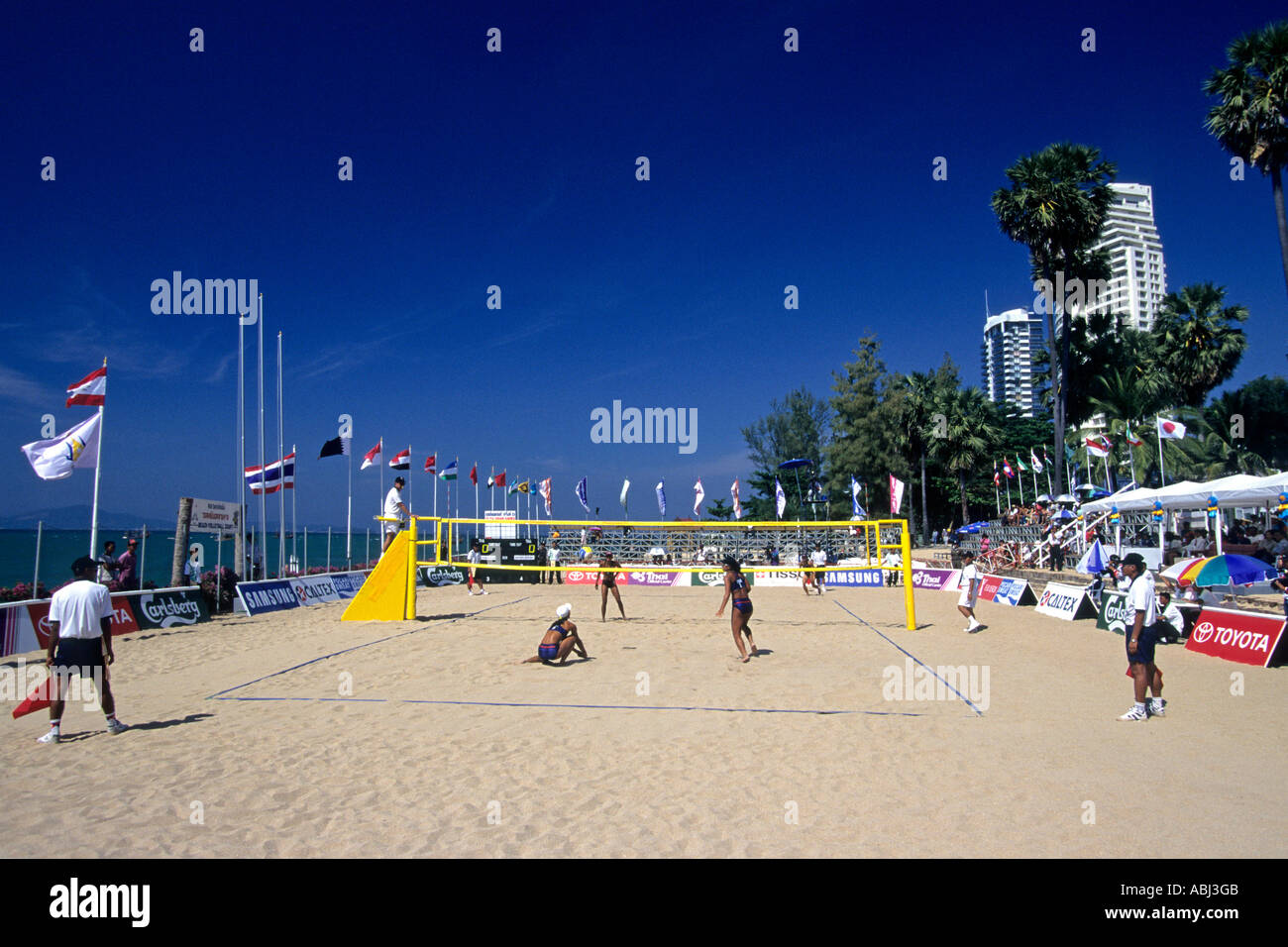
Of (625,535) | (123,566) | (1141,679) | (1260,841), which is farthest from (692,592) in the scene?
(1260,841)

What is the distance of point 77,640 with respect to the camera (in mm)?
6770

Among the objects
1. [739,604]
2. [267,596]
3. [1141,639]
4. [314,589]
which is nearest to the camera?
[1141,639]

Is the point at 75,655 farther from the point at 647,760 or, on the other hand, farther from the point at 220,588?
the point at 220,588

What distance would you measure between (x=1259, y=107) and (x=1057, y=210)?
9317 mm

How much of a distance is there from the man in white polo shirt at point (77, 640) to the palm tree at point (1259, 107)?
25890 millimetres

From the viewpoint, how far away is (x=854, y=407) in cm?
5041

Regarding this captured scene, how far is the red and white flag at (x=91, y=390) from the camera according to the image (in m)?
15.3

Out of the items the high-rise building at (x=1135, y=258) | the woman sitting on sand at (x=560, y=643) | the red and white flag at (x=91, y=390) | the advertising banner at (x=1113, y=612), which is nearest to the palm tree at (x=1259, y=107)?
the advertising banner at (x=1113, y=612)

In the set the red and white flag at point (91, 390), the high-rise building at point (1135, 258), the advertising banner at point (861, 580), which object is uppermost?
the high-rise building at point (1135, 258)

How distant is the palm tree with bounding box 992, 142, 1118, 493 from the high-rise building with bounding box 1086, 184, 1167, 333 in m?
127

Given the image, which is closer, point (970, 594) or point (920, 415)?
point (970, 594)

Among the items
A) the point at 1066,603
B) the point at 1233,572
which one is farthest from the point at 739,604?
the point at 1066,603

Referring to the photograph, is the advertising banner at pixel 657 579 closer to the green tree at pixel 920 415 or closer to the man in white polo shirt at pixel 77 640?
the man in white polo shirt at pixel 77 640
